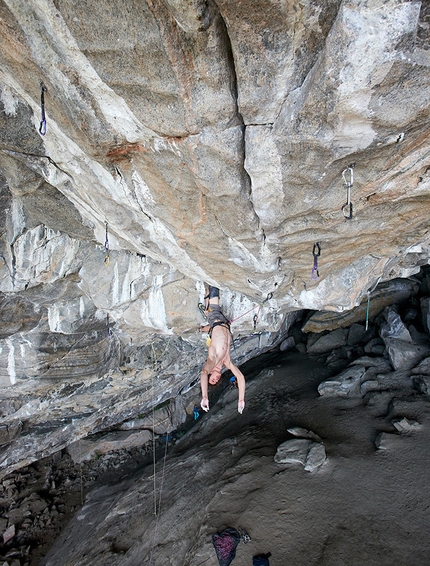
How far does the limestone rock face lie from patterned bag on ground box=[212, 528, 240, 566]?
460 cm

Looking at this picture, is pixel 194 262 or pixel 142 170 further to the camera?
pixel 194 262

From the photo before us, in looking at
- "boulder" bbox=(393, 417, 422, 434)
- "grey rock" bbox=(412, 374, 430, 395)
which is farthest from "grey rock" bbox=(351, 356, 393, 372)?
"boulder" bbox=(393, 417, 422, 434)

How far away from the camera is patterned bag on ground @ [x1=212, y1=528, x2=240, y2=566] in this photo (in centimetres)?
632

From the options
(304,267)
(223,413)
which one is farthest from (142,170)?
(223,413)

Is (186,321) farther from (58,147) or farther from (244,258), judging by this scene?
(58,147)

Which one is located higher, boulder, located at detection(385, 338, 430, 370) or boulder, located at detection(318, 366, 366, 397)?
boulder, located at detection(385, 338, 430, 370)

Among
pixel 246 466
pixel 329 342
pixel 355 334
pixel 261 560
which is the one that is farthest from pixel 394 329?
pixel 261 560

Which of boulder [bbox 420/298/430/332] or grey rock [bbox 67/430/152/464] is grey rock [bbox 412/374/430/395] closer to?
boulder [bbox 420/298/430/332]

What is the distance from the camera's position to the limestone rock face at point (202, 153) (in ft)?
8.51

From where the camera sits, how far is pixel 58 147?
14.4 feet

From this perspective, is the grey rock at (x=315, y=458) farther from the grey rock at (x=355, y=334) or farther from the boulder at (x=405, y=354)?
the grey rock at (x=355, y=334)

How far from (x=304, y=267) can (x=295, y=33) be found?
3.96 metres

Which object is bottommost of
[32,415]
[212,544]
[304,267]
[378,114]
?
[212,544]

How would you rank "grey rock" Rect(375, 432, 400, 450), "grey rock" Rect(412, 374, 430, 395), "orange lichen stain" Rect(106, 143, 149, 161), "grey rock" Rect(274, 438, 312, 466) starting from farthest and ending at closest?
1. "grey rock" Rect(412, 374, 430, 395)
2. "grey rock" Rect(274, 438, 312, 466)
3. "grey rock" Rect(375, 432, 400, 450)
4. "orange lichen stain" Rect(106, 143, 149, 161)
